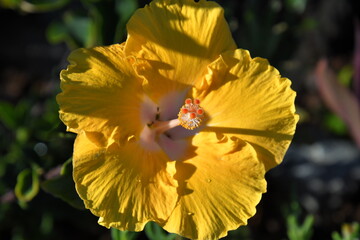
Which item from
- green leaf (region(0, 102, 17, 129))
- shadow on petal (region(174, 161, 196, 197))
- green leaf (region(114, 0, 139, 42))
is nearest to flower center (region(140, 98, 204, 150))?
shadow on petal (region(174, 161, 196, 197))

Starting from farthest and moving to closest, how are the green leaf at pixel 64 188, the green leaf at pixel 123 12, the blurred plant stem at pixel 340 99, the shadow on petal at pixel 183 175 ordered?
the blurred plant stem at pixel 340 99 → the green leaf at pixel 123 12 → the green leaf at pixel 64 188 → the shadow on petal at pixel 183 175

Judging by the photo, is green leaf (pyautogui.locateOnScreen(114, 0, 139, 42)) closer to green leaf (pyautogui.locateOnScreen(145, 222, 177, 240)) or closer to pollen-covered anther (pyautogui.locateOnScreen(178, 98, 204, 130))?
pollen-covered anther (pyautogui.locateOnScreen(178, 98, 204, 130))

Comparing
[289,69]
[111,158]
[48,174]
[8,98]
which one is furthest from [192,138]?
[8,98]

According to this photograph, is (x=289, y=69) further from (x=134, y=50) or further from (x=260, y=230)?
(x=134, y=50)

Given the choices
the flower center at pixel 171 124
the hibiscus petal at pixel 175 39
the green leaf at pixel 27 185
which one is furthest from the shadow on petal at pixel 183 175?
the green leaf at pixel 27 185

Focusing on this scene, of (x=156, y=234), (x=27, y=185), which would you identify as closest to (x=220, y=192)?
(x=156, y=234)

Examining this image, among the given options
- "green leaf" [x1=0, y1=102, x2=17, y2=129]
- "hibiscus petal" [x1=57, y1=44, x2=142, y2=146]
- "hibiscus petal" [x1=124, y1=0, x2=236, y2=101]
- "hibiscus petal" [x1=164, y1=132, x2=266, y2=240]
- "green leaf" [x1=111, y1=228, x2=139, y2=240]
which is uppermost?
"hibiscus petal" [x1=124, y1=0, x2=236, y2=101]

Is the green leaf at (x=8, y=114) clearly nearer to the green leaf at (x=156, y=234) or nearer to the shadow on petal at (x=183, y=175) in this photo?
the green leaf at (x=156, y=234)
